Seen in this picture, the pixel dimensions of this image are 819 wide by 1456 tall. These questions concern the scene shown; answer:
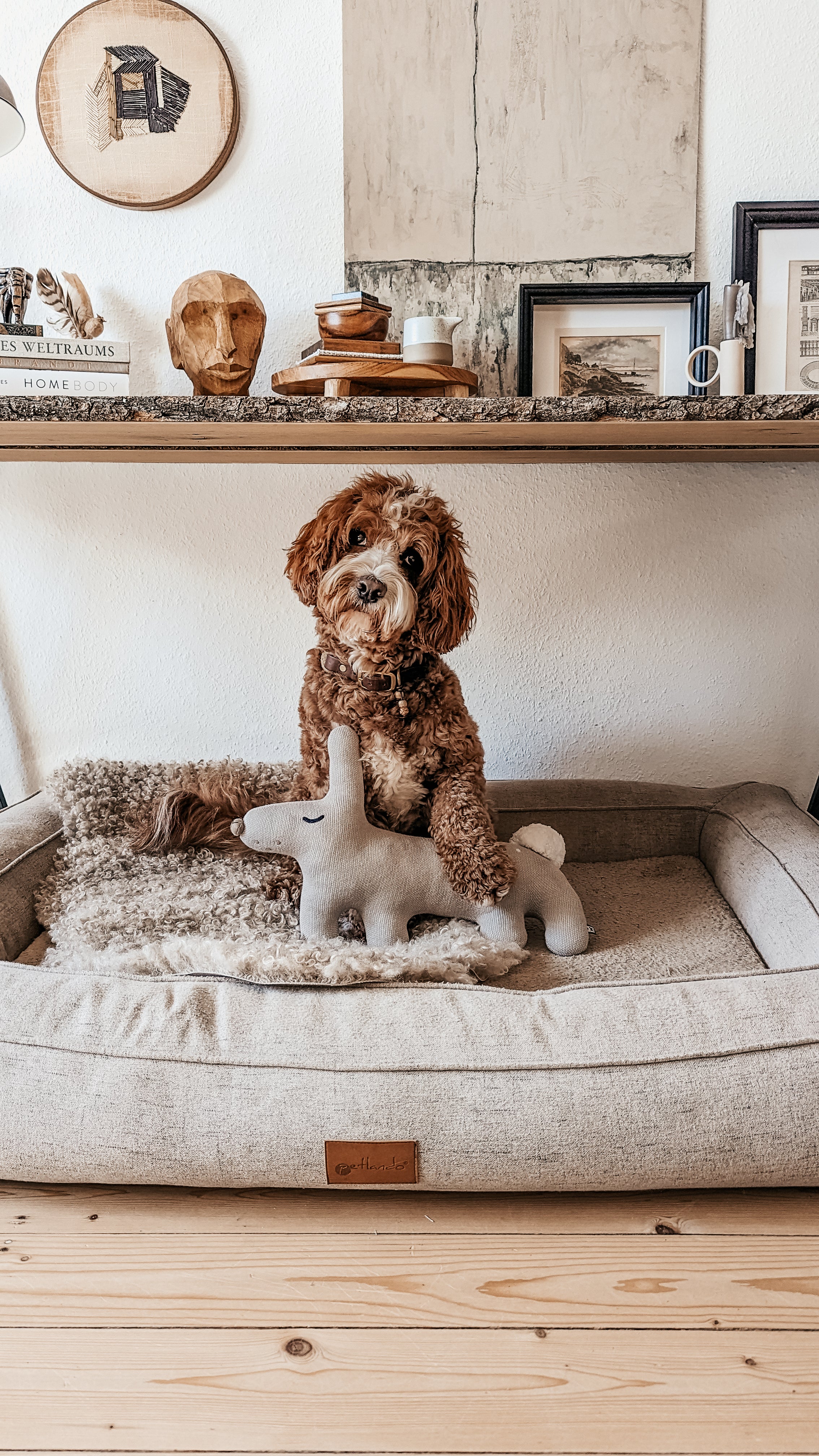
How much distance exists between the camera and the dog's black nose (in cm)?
103

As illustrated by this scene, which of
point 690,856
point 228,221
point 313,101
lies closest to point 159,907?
point 690,856

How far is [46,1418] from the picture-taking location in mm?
648

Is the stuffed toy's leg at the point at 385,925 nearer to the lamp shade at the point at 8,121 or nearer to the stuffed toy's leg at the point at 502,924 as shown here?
the stuffed toy's leg at the point at 502,924

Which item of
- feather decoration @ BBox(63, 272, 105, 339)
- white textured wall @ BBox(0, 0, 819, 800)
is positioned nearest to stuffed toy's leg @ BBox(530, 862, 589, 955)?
white textured wall @ BBox(0, 0, 819, 800)

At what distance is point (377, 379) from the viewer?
1.19 meters

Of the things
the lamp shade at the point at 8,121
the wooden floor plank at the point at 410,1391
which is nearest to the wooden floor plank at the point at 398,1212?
the wooden floor plank at the point at 410,1391

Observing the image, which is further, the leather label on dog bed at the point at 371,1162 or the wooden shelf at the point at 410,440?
the wooden shelf at the point at 410,440

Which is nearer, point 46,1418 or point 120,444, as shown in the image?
point 46,1418

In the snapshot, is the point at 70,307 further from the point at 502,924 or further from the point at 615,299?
the point at 502,924

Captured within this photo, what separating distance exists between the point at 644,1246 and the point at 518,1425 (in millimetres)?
211

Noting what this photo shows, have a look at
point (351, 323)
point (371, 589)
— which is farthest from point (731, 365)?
point (371, 589)

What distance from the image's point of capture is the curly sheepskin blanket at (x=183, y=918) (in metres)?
1.00

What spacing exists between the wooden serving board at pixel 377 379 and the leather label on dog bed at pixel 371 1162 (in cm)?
87

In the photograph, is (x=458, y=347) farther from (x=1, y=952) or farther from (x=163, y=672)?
(x=1, y=952)
